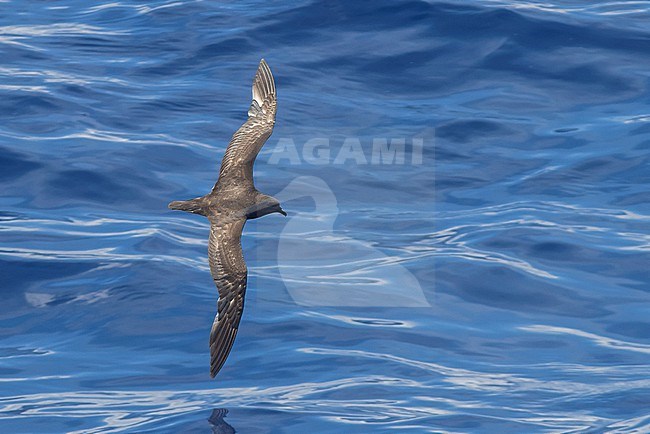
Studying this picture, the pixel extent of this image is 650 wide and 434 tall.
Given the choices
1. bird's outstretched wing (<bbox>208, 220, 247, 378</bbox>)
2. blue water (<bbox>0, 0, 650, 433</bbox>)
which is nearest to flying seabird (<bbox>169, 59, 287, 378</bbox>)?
bird's outstretched wing (<bbox>208, 220, 247, 378</bbox>)

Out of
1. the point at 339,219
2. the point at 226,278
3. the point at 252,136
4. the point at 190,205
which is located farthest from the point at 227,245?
the point at 339,219

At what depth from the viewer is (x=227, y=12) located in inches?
790

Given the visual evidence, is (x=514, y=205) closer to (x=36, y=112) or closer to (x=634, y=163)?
(x=634, y=163)

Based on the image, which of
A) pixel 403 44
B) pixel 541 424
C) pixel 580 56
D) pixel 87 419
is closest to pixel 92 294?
pixel 87 419

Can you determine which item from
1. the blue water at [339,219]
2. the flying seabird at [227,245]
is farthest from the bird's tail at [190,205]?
the blue water at [339,219]

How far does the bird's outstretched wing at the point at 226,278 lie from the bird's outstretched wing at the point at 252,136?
57 centimetres

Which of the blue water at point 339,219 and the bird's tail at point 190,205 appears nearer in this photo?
the bird's tail at point 190,205

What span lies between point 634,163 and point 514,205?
1.95 meters

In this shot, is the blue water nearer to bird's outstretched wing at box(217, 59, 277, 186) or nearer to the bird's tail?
the bird's tail

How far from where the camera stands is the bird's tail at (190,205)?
38.6 ft

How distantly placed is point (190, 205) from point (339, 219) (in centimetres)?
441

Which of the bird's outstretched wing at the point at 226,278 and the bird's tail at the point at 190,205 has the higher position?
the bird's tail at the point at 190,205

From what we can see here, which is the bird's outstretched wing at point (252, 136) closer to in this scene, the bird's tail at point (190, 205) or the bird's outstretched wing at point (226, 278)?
the bird's tail at point (190, 205)

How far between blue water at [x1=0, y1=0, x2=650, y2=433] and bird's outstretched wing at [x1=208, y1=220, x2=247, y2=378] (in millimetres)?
907
